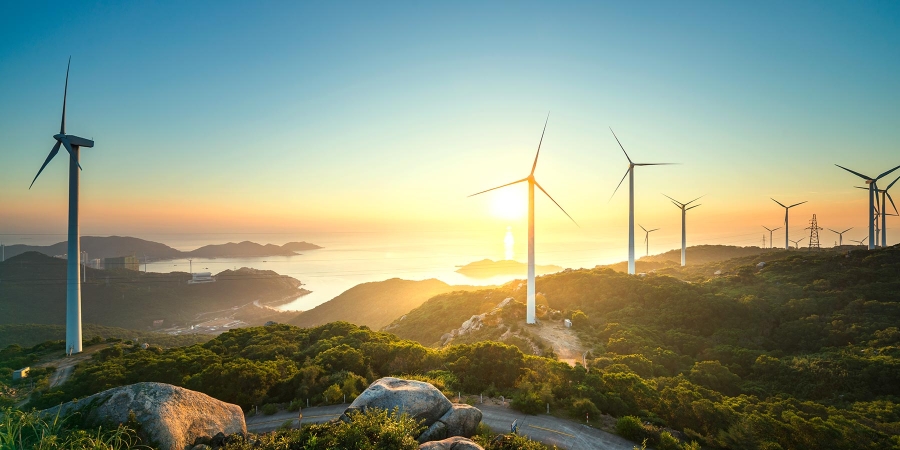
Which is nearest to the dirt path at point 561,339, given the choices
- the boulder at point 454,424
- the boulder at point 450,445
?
the boulder at point 454,424

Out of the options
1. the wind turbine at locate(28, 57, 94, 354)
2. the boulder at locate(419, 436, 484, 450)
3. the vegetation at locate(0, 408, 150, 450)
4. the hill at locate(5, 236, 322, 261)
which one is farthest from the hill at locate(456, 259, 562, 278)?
the vegetation at locate(0, 408, 150, 450)

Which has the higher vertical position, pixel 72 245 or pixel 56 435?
pixel 72 245

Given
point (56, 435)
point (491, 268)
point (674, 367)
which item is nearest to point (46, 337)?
point (56, 435)

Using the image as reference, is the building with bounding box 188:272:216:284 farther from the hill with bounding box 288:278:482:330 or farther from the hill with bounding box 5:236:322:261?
the hill with bounding box 288:278:482:330

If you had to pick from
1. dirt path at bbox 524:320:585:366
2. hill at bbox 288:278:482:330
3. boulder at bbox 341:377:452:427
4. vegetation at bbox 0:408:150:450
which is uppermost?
vegetation at bbox 0:408:150:450

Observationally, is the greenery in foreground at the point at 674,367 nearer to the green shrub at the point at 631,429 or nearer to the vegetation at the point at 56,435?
the green shrub at the point at 631,429

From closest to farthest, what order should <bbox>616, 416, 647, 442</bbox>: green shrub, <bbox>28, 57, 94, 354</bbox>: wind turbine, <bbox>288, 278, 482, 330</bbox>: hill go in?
<bbox>616, 416, 647, 442</bbox>: green shrub, <bbox>28, 57, 94, 354</bbox>: wind turbine, <bbox>288, 278, 482, 330</bbox>: hill

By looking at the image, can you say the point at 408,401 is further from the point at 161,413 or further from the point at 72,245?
the point at 72,245
